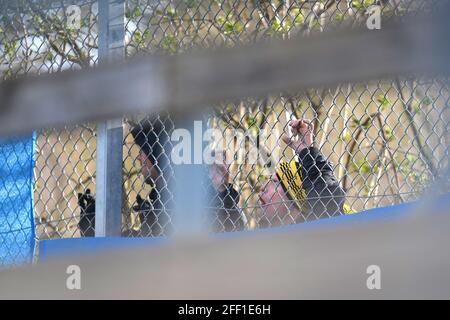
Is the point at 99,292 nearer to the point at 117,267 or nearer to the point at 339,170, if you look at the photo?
the point at 117,267

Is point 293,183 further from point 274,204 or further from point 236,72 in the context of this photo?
point 236,72

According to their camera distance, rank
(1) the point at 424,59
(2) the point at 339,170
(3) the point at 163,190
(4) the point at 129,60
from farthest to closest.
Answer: (2) the point at 339,170 < (3) the point at 163,190 < (4) the point at 129,60 < (1) the point at 424,59

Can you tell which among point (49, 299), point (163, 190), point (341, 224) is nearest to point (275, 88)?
point (341, 224)

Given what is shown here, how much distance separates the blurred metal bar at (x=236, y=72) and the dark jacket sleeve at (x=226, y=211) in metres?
2.59

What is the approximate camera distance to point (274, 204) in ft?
11.9

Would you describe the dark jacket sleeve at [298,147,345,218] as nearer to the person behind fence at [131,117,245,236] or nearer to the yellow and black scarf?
the yellow and black scarf

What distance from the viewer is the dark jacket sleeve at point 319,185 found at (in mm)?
3432

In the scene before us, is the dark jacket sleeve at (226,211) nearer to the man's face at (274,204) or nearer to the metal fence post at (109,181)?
the man's face at (274,204)

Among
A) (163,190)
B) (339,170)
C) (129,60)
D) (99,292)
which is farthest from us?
(339,170)

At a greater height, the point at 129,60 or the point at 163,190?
the point at 163,190

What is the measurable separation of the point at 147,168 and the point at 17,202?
0.65 metres

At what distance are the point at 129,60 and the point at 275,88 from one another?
0.14 m

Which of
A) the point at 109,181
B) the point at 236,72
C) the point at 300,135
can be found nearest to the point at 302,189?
the point at 300,135

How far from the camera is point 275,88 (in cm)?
67
